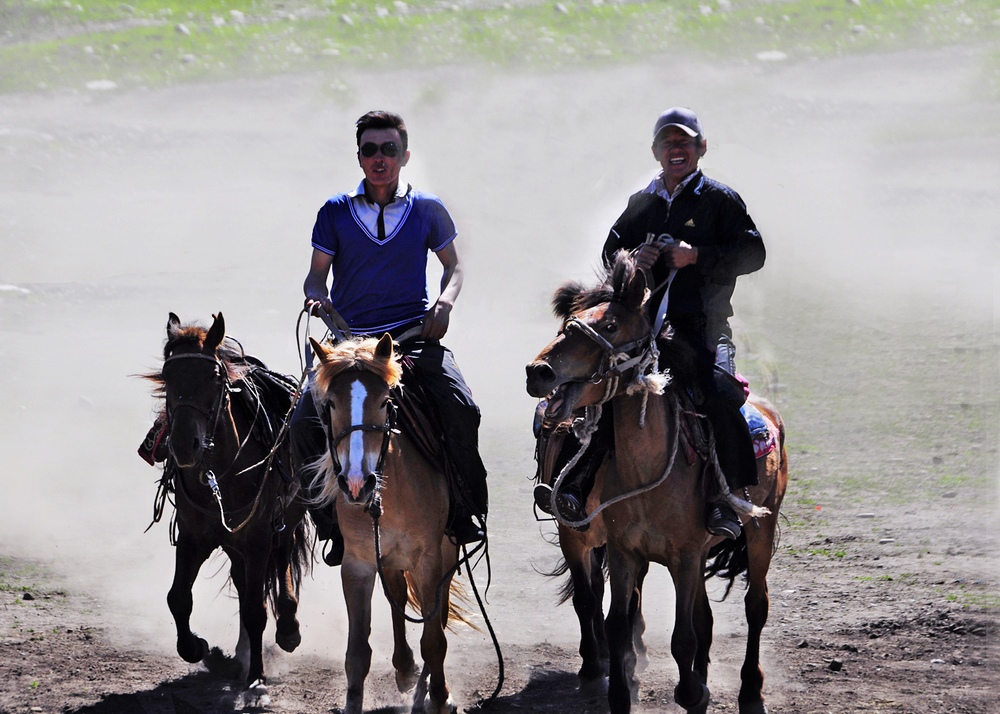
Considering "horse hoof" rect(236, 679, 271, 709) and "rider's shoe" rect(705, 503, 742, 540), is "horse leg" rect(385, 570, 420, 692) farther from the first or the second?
"rider's shoe" rect(705, 503, 742, 540)

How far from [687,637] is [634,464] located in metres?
0.82

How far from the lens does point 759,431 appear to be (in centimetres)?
650

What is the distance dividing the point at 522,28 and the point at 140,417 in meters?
13.8

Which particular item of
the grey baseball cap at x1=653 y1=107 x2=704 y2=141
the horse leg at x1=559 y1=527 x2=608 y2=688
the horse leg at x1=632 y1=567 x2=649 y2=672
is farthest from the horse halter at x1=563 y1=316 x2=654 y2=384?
the horse leg at x1=632 y1=567 x2=649 y2=672

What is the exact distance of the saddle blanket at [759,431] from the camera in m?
6.47

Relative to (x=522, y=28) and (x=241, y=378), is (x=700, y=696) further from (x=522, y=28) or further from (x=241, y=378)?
(x=522, y=28)

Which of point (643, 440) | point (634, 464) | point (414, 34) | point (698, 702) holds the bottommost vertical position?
point (698, 702)

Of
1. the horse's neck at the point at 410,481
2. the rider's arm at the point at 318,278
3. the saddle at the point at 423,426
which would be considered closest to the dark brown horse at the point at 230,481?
the rider's arm at the point at 318,278

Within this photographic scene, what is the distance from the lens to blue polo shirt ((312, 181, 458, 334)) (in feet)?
21.0

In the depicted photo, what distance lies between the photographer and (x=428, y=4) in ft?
83.5

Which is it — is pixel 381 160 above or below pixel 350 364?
above

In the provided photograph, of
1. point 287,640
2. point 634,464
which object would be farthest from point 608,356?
point 287,640

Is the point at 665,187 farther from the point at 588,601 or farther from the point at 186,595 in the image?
the point at 186,595

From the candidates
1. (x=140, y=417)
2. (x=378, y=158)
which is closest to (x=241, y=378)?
(x=378, y=158)
